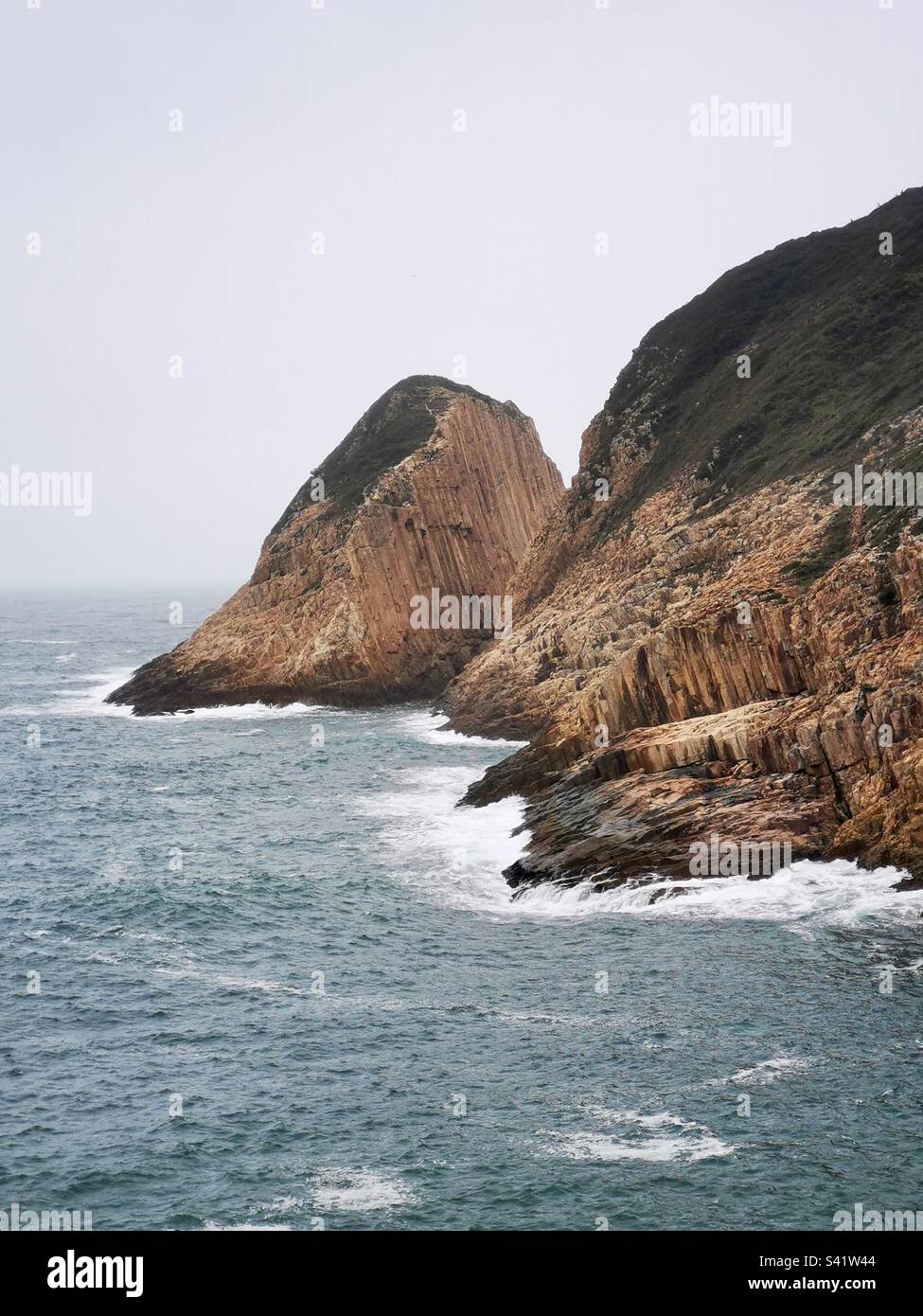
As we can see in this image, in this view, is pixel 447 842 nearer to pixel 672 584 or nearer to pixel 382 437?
pixel 672 584

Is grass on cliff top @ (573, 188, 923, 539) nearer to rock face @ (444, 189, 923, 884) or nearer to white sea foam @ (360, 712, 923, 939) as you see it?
rock face @ (444, 189, 923, 884)

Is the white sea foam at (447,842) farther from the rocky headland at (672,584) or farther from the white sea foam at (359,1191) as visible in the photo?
the white sea foam at (359,1191)

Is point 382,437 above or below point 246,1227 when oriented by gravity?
above

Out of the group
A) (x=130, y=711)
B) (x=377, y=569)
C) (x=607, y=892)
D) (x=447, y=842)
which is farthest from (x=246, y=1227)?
(x=377, y=569)

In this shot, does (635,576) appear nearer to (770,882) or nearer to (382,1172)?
(770,882)

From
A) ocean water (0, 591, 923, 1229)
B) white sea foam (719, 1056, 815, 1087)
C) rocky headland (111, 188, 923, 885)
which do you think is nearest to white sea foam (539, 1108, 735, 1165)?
ocean water (0, 591, 923, 1229)

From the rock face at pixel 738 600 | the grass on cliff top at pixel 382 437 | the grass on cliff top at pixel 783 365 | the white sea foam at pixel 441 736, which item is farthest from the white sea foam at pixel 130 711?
the grass on cliff top at pixel 783 365
